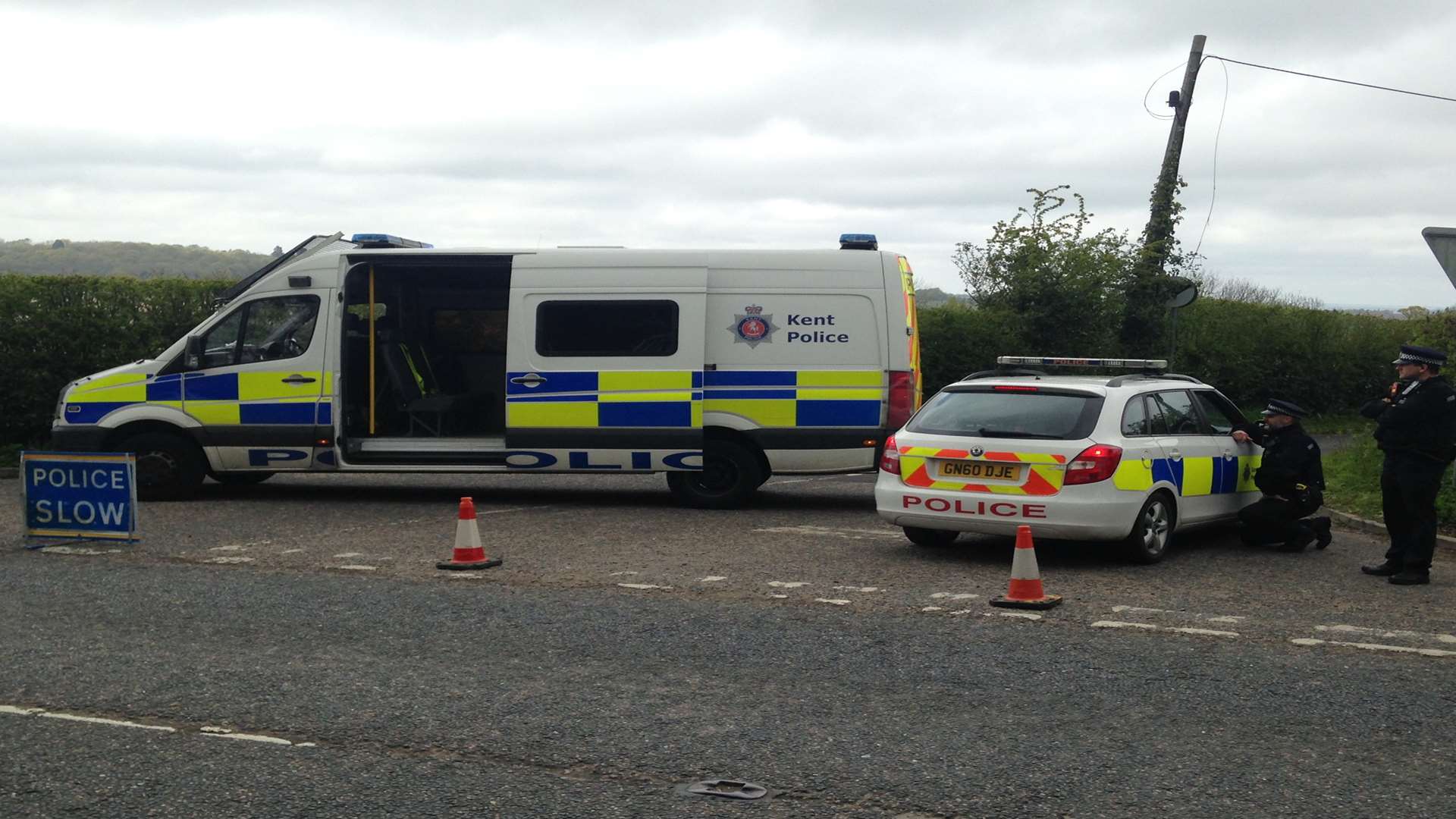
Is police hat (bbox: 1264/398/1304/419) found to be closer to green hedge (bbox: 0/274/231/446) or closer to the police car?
the police car

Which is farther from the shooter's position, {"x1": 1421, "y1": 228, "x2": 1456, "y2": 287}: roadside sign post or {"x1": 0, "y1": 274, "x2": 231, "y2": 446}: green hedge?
{"x1": 0, "y1": 274, "x2": 231, "y2": 446}: green hedge

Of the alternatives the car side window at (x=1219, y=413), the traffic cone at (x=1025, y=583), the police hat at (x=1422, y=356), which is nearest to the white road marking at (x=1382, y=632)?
the traffic cone at (x=1025, y=583)

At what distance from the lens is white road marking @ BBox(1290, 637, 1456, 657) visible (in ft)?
23.7

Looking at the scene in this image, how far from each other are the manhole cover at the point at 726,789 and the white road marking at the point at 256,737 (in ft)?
5.42

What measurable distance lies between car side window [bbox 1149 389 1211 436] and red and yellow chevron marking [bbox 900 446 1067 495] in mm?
1365

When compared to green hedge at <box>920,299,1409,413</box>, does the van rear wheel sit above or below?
below

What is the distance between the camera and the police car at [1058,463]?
975 centimetres

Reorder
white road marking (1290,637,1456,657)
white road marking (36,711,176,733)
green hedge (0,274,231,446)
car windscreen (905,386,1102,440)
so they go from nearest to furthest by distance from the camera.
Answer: white road marking (36,711,176,733)
white road marking (1290,637,1456,657)
car windscreen (905,386,1102,440)
green hedge (0,274,231,446)

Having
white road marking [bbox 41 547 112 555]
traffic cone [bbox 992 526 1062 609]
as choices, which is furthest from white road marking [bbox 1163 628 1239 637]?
white road marking [bbox 41 547 112 555]

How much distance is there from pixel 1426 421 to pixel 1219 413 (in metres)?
2.31

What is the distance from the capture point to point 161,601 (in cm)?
862

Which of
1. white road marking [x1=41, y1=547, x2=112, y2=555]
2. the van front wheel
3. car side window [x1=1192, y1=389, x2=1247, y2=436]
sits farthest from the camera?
the van front wheel

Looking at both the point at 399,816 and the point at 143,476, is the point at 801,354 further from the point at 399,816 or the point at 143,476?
the point at 399,816

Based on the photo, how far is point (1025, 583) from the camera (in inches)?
334
